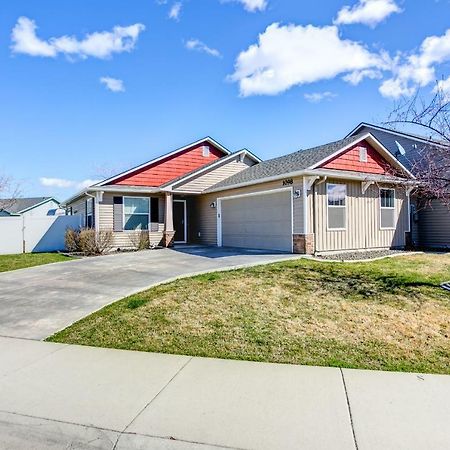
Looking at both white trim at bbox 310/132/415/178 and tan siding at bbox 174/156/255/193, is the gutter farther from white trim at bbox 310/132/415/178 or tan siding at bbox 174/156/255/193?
tan siding at bbox 174/156/255/193

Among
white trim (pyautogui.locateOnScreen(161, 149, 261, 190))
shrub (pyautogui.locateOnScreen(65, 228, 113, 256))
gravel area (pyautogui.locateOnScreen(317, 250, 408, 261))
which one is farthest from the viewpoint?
white trim (pyautogui.locateOnScreen(161, 149, 261, 190))

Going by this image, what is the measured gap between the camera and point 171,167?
1955cm

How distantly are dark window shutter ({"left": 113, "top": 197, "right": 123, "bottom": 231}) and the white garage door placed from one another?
189 inches

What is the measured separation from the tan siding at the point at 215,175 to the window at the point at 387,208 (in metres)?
7.39

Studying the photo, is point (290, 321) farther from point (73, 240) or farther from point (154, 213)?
point (73, 240)

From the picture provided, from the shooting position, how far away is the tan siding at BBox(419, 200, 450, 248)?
55.8 feet

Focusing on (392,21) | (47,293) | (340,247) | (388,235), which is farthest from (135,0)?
(388,235)

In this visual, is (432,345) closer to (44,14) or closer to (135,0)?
(135,0)

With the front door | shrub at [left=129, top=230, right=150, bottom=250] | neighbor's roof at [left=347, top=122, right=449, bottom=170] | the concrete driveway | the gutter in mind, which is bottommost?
the concrete driveway

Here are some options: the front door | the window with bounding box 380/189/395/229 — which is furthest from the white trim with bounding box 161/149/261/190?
the window with bounding box 380/189/395/229

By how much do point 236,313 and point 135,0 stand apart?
9.31m

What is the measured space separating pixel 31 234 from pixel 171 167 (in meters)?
8.02

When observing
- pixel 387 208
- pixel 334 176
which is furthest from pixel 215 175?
pixel 387 208

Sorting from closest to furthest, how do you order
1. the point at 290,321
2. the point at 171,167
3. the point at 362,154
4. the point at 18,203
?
1. the point at 290,321
2. the point at 362,154
3. the point at 171,167
4. the point at 18,203
